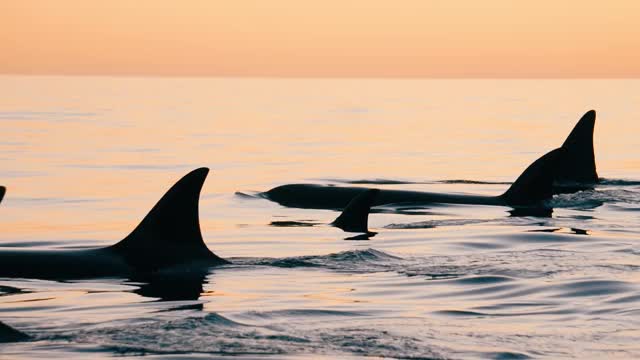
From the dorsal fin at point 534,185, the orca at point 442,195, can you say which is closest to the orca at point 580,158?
the orca at point 442,195

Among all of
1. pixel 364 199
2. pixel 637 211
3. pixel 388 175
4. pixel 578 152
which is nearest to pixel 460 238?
pixel 364 199

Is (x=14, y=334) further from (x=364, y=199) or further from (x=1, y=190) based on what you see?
(x=364, y=199)

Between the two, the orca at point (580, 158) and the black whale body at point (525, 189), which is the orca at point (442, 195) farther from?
the orca at point (580, 158)

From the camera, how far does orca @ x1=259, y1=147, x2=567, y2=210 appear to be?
68.5 feet

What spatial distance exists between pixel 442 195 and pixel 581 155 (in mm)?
4093

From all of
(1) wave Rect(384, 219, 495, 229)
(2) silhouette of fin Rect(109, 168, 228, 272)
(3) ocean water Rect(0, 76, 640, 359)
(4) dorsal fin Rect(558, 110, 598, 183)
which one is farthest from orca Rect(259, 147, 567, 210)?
(2) silhouette of fin Rect(109, 168, 228, 272)

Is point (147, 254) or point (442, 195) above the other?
point (442, 195)

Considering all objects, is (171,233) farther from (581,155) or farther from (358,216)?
(581,155)

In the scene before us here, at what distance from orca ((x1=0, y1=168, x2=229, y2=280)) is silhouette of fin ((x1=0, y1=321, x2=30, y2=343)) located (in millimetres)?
2882

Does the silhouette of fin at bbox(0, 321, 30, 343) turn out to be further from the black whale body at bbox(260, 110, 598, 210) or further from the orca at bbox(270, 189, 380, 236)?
the black whale body at bbox(260, 110, 598, 210)

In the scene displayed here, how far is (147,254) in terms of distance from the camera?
12.7m

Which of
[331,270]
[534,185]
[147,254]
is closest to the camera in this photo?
[147,254]

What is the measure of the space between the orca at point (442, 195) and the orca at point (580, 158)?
2.52 meters

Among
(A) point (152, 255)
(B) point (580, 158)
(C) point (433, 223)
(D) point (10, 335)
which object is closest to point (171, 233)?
(A) point (152, 255)
